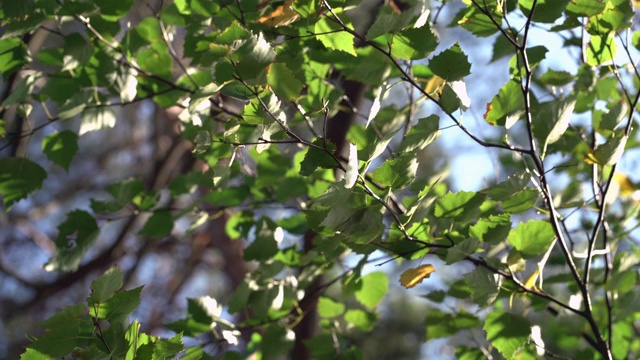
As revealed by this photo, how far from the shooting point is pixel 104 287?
675 millimetres

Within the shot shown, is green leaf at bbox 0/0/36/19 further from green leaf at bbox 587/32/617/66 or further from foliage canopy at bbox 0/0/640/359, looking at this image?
green leaf at bbox 587/32/617/66

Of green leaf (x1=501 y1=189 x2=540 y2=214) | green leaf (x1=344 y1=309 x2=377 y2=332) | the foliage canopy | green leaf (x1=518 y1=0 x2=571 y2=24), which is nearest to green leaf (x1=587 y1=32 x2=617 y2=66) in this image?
the foliage canopy

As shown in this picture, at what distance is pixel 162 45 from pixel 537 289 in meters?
0.59

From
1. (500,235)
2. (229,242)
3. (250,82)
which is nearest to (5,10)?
(250,82)

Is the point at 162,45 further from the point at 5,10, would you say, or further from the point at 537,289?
the point at 537,289

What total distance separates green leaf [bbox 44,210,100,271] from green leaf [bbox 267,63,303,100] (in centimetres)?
44

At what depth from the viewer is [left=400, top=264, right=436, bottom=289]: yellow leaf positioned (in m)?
0.83

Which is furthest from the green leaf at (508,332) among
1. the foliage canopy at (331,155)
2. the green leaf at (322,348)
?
the green leaf at (322,348)

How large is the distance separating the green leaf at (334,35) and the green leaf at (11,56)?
0.41 m

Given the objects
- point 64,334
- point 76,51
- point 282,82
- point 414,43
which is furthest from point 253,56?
point 76,51

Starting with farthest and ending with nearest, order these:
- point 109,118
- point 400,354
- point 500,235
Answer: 1. point 400,354
2. point 109,118
3. point 500,235

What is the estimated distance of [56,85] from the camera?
1.05 metres

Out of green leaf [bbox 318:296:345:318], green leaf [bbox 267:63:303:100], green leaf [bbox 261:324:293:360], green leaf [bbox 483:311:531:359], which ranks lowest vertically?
green leaf [bbox 318:296:345:318]

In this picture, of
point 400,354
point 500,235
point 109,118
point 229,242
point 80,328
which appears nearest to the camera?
point 80,328
